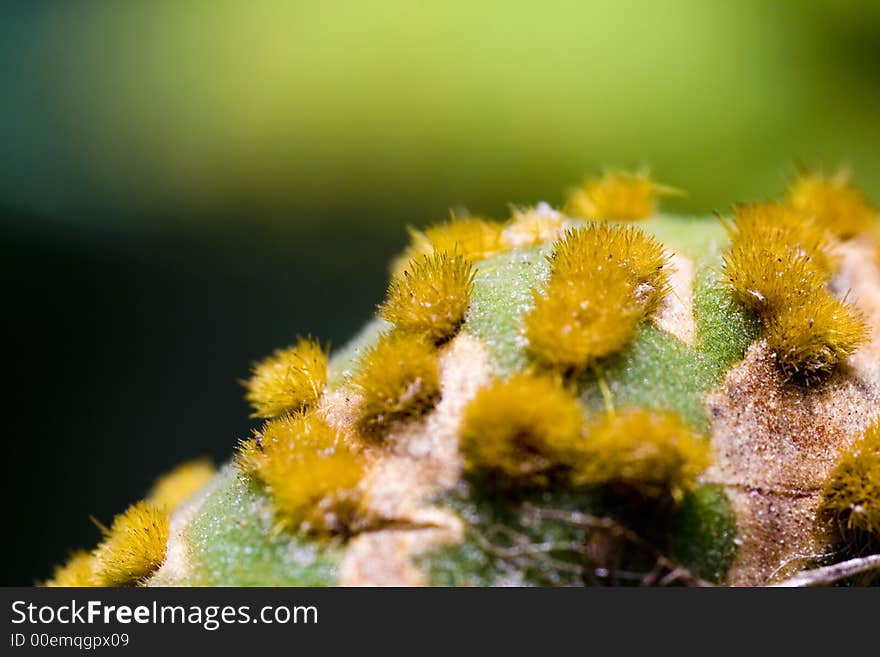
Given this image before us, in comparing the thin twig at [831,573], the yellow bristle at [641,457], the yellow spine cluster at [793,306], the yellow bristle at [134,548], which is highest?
the yellow spine cluster at [793,306]

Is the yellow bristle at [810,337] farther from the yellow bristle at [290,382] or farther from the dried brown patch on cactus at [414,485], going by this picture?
the yellow bristle at [290,382]

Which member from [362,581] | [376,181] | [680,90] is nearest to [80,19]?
[376,181]

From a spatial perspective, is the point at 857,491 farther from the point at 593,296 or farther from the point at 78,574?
the point at 78,574

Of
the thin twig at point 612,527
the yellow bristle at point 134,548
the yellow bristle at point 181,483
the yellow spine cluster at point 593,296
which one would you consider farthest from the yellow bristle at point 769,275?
the yellow bristle at point 181,483

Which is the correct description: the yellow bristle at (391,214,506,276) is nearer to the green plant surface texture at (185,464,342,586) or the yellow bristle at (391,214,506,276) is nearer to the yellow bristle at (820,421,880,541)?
the green plant surface texture at (185,464,342,586)

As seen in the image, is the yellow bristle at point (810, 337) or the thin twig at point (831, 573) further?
the yellow bristle at point (810, 337)

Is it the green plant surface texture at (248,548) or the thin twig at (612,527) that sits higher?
the green plant surface texture at (248,548)

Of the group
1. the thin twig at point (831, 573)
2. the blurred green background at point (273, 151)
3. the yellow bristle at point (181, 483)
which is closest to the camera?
the thin twig at point (831, 573)

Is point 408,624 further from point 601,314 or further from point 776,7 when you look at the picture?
point 776,7
